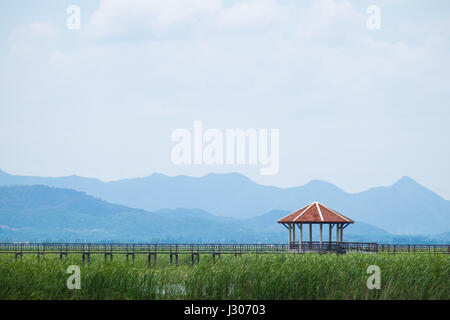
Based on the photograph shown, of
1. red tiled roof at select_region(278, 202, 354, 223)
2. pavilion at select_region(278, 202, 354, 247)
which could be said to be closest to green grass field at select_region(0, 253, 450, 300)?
pavilion at select_region(278, 202, 354, 247)

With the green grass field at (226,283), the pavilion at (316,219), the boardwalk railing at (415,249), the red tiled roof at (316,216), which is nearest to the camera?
the green grass field at (226,283)

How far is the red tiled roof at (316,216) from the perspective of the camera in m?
51.3

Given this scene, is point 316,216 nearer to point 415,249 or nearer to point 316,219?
point 316,219

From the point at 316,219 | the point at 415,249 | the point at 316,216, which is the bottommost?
the point at 415,249

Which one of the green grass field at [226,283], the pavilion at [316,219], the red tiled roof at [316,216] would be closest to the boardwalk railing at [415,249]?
the pavilion at [316,219]

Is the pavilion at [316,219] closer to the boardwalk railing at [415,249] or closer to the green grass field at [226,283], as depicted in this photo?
the boardwalk railing at [415,249]

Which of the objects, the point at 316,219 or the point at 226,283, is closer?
the point at 226,283

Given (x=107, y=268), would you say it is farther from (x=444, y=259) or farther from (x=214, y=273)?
(x=444, y=259)

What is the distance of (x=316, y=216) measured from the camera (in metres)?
52.2

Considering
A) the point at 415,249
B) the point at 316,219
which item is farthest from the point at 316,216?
the point at 415,249
